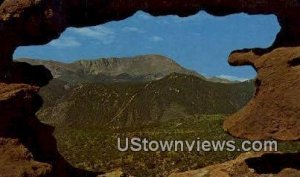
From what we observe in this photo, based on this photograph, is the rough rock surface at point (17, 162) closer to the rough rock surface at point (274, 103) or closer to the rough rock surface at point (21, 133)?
the rough rock surface at point (21, 133)

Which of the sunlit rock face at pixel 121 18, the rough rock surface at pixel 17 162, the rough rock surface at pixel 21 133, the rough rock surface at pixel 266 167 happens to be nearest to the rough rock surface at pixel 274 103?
the sunlit rock face at pixel 121 18

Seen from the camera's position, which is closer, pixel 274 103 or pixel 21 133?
pixel 274 103

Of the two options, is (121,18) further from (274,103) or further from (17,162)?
(17,162)

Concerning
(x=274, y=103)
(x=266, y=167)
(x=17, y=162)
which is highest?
(x=274, y=103)

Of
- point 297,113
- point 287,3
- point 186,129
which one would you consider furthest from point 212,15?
point 186,129

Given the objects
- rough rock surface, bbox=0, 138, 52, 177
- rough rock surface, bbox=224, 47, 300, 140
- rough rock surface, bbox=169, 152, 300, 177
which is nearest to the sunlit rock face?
rough rock surface, bbox=224, 47, 300, 140

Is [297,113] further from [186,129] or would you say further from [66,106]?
[66,106]

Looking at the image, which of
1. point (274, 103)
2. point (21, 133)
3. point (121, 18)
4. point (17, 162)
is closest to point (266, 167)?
point (274, 103)

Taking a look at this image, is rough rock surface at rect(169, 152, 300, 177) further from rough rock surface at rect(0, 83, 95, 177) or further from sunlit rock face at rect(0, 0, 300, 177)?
rough rock surface at rect(0, 83, 95, 177)
